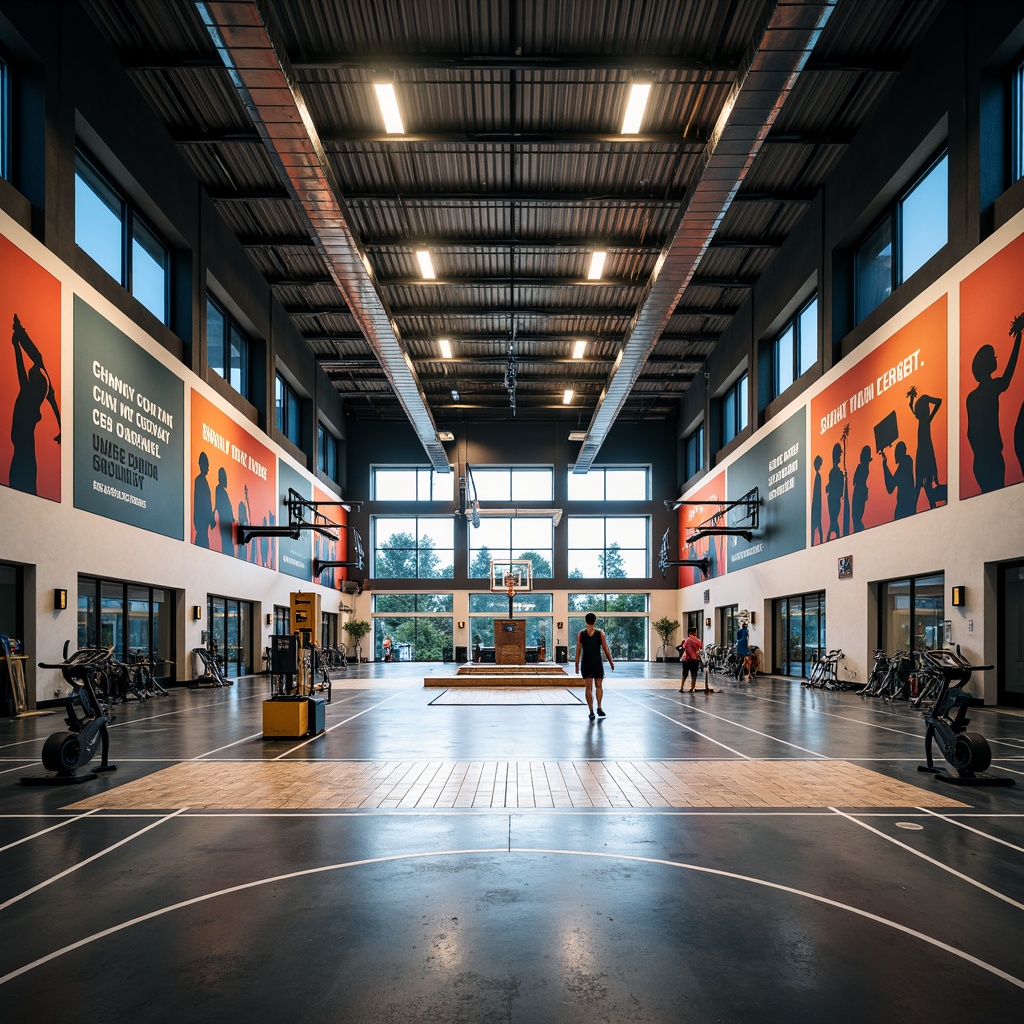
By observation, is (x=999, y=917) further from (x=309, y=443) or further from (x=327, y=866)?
(x=309, y=443)

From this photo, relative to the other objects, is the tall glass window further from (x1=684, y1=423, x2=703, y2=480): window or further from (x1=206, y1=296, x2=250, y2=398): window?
(x1=206, y1=296, x2=250, y2=398): window

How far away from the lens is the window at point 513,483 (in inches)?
1598

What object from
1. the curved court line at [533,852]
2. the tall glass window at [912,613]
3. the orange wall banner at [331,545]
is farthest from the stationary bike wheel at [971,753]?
the orange wall banner at [331,545]

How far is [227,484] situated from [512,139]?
12.3 meters

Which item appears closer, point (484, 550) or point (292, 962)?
point (292, 962)

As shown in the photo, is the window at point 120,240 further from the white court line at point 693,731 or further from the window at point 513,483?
the window at point 513,483

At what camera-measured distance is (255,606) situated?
2722 cm

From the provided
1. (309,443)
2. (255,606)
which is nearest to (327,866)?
(255,606)

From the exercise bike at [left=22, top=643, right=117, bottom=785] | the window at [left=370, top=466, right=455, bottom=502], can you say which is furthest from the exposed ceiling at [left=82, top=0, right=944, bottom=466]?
the window at [left=370, top=466, right=455, bottom=502]

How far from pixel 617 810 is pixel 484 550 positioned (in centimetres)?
3406

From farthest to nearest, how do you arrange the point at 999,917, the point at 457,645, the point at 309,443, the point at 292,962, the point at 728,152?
the point at 457,645 → the point at 309,443 → the point at 728,152 → the point at 999,917 → the point at 292,962

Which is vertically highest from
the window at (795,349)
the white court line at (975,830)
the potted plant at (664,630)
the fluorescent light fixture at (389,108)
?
the fluorescent light fixture at (389,108)

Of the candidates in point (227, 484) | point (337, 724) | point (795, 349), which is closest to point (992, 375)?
point (795, 349)

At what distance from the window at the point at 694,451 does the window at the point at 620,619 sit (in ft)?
21.5
